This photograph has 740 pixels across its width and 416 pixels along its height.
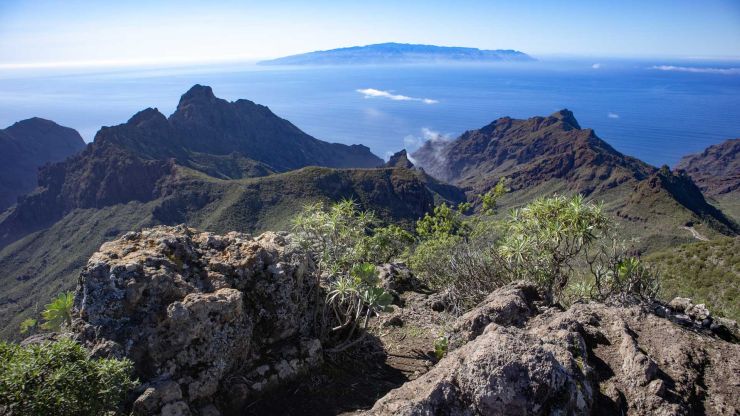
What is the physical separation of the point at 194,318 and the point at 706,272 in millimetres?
36897

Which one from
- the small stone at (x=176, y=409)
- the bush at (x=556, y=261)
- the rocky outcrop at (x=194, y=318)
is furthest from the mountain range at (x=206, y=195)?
the small stone at (x=176, y=409)

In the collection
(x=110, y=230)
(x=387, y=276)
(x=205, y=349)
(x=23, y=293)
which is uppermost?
(x=205, y=349)

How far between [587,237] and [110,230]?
127159 millimetres

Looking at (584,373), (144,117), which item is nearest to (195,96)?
(144,117)

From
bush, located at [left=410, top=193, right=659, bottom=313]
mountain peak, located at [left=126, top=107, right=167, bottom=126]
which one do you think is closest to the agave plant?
bush, located at [left=410, top=193, right=659, bottom=313]

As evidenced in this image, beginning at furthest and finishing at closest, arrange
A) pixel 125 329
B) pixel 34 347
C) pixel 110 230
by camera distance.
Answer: pixel 110 230 → pixel 125 329 → pixel 34 347

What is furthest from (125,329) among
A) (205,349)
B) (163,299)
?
(205,349)

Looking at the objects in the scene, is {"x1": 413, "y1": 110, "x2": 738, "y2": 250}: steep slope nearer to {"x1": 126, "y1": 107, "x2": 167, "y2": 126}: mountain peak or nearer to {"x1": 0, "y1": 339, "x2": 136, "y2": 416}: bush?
{"x1": 0, "y1": 339, "x2": 136, "y2": 416}: bush

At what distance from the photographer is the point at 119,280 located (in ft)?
24.5

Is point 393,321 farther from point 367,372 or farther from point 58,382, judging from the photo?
point 58,382

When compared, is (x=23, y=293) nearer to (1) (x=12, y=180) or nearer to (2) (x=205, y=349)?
(2) (x=205, y=349)

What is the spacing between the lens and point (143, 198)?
416ft

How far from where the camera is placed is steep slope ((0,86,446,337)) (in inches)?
3809

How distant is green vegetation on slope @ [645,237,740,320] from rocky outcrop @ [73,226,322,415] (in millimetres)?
24968
